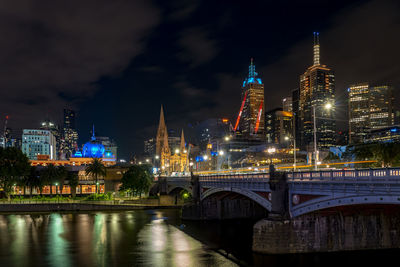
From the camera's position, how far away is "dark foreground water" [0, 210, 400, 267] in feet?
123

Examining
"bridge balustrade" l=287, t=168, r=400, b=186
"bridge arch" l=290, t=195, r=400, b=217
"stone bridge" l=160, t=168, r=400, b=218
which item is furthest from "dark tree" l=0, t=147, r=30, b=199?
"bridge balustrade" l=287, t=168, r=400, b=186

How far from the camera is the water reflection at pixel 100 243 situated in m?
40.0

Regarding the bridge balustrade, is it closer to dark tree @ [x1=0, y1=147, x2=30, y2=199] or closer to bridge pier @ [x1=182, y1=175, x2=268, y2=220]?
bridge pier @ [x1=182, y1=175, x2=268, y2=220]

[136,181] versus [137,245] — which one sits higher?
[136,181]

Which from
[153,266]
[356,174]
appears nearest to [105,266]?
[153,266]

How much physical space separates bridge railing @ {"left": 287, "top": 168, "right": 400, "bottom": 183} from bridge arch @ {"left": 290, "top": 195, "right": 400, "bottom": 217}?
1.32 m

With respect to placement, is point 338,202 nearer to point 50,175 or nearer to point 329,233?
point 329,233

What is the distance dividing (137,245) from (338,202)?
28114 millimetres

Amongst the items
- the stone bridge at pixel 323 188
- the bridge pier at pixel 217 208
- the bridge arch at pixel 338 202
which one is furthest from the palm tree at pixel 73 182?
the bridge arch at pixel 338 202

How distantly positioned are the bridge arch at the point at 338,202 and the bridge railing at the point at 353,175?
1.32m

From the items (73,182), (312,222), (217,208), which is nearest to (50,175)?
(73,182)

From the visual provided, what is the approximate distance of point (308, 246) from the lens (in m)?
37.3

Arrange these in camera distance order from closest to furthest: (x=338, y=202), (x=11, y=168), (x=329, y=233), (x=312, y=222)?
(x=338, y=202), (x=312, y=222), (x=329, y=233), (x=11, y=168)

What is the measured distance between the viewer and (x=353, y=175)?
2898 centimetres
